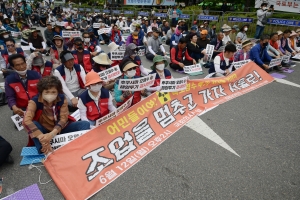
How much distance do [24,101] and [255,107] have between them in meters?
4.95

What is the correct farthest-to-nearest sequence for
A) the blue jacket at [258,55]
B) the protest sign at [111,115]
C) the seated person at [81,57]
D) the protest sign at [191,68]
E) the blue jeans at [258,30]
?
1. the blue jeans at [258,30]
2. the protest sign at [191,68]
3. the blue jacket at [258,55]
4. the seated person at [81,57]
5. the protest sign at [111,115]

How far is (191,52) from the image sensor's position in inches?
344

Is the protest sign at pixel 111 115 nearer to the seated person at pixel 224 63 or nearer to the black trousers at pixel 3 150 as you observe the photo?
the black trousers at pixel 3 150

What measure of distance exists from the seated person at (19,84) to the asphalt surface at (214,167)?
59 centimetres

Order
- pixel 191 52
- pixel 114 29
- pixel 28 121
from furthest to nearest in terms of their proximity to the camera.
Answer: pixel 114 29, pixel 191 52, pixel 28 121

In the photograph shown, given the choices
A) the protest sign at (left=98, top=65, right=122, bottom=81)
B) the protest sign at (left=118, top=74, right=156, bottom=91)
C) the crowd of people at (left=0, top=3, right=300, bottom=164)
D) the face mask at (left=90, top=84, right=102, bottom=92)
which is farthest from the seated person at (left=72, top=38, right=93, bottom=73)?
the face mask at (left=90, top=84, right=102, bottom=92)

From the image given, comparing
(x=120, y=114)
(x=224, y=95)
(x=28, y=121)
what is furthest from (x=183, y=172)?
(x=224, y=95)

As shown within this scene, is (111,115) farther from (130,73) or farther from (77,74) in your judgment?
(77,74)

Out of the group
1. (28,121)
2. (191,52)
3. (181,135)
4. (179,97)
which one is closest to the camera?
(28,121)

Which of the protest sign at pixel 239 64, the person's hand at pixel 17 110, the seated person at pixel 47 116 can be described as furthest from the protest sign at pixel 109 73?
the protest sign at pixel 239 64

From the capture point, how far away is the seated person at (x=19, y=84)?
3.76 meters

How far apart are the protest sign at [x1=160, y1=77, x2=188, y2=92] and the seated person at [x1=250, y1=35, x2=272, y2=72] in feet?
13.6

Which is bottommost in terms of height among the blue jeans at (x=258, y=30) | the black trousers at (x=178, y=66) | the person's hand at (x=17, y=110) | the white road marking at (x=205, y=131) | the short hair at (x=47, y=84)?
the white road marking at (x=205, y=131)

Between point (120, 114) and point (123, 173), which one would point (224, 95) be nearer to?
point (120, 114)
